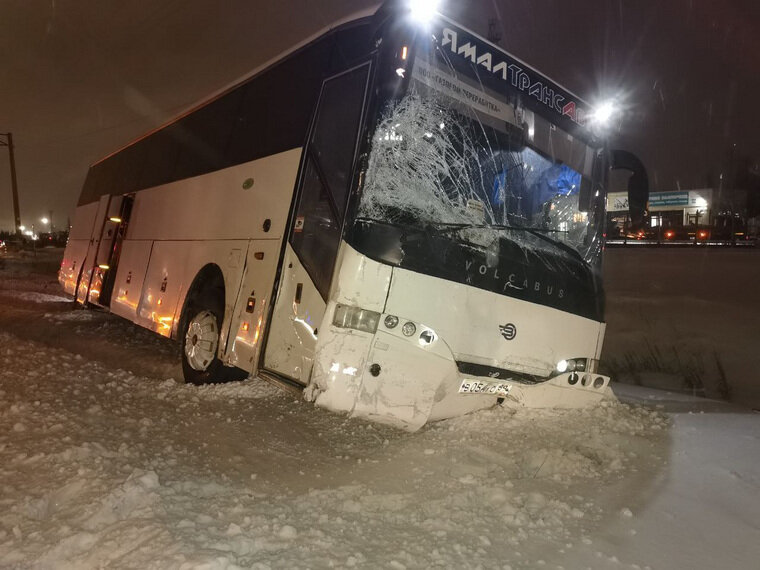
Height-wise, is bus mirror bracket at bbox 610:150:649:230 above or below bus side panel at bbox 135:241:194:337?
above

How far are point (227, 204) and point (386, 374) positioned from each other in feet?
11.2

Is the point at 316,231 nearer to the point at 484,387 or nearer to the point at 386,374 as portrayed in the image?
the point at 386,374

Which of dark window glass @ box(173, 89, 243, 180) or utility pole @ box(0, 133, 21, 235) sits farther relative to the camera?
utility pole @ box(0, 133, 21, 235)

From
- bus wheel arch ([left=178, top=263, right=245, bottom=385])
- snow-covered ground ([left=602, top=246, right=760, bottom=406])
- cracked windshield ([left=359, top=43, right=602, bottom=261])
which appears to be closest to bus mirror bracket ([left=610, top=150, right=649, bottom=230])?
cracked windshield ([left=359, top=43, right=602, bottom=261])

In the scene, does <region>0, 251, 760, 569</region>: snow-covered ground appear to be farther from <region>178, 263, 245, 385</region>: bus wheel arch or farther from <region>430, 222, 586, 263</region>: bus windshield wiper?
<region>430, 222, 586, 263</region>: bus windshield wiper

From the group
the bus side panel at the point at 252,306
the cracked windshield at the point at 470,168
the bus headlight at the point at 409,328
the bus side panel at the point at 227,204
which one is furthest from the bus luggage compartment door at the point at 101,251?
the bus headlight at the point at 409,328

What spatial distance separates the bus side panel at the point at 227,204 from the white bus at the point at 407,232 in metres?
0.04

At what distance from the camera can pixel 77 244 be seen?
1402 centimetres

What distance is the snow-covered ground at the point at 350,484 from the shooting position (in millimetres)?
3016

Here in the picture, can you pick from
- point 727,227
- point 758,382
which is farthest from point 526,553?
point 727,227

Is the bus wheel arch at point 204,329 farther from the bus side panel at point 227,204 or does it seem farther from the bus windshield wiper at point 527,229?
the bus windshield wiper at point 527,229

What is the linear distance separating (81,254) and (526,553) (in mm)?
13038

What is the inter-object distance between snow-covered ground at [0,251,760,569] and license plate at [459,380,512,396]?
37 centimetres

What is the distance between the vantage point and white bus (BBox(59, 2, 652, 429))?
13.9 feet
